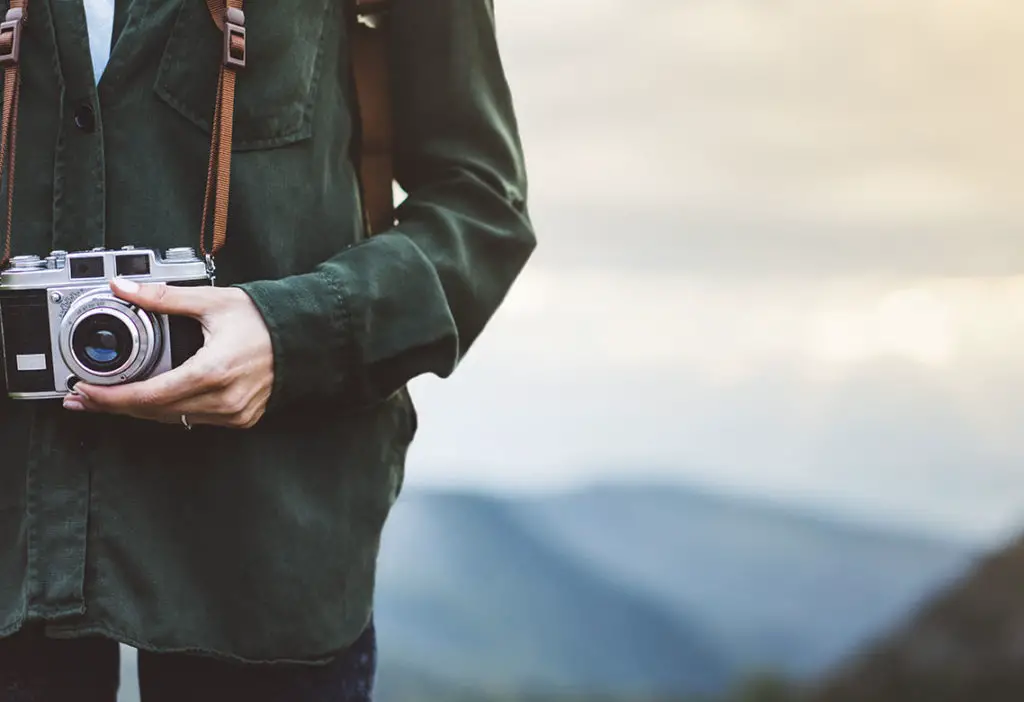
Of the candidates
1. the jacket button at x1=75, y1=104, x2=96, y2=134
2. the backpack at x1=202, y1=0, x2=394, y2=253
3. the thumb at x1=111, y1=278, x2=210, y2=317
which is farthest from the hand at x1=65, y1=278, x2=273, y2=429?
the backpack at x1=202, y1=0, x2=394, y2=253

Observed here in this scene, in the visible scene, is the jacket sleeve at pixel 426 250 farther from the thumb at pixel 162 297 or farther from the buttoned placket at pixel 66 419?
the buttoned placket at pixel 66 419

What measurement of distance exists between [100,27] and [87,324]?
26 cm

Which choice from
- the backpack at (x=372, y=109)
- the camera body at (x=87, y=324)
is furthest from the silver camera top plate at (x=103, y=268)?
the backpack at (x=372, y=109)

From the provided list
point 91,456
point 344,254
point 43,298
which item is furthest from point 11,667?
point 344,254

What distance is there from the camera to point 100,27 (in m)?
1.06

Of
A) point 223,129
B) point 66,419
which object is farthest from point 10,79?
point 66,419

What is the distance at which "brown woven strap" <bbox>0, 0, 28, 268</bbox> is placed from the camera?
102cm

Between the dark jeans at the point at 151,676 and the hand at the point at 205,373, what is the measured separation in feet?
0.69

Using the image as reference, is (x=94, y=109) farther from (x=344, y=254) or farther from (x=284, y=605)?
(x=284, y=605)

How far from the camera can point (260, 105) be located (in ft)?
3.49

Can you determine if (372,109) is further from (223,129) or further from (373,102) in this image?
(223,129)

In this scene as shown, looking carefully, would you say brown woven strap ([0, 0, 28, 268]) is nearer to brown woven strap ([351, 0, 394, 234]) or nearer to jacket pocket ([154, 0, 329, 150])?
jacket pocket ([154, 0, 329, 150])

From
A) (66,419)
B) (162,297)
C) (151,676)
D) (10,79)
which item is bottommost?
(151,676)

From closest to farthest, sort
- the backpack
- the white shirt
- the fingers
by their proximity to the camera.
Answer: the fingers, the white shirt, the backpack
